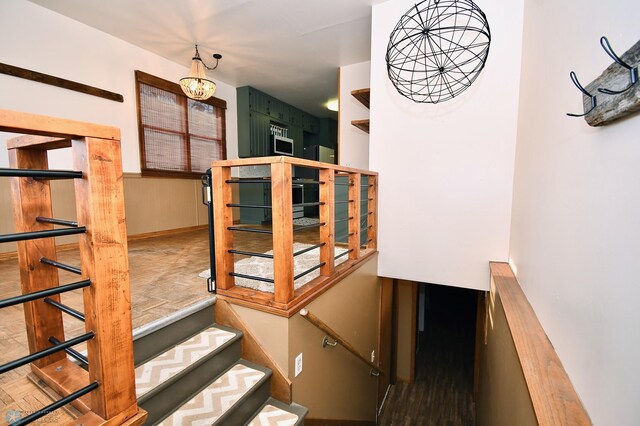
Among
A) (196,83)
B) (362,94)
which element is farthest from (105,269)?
(196,83)

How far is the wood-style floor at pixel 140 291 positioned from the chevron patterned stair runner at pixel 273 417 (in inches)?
32.2

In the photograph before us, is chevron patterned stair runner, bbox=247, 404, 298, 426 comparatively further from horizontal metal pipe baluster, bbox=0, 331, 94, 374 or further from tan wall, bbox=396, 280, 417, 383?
tan wall, bbox=396, 280, 417, 383

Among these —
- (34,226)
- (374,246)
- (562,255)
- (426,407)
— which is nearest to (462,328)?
(426,407)

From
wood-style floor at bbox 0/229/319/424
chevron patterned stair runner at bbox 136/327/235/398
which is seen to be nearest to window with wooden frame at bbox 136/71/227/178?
wood-style floor at bbox 0/229/319/424

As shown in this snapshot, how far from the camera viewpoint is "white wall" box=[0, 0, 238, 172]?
2.90 m

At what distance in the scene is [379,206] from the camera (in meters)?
3.14

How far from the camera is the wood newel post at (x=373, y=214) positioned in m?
3.02

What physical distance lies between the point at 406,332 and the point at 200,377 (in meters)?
3.76

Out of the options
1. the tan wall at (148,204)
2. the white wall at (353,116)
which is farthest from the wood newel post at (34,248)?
the white wall at (353,116)

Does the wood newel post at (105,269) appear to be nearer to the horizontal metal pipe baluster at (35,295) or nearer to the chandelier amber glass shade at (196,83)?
the horizontal metal pipe baluster at (35,295)

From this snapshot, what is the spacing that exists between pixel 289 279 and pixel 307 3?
9.40 ft

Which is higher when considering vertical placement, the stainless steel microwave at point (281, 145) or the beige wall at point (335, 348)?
the stainless steel microwave at point (281, 145)

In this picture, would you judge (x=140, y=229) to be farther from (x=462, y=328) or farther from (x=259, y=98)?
(x=462, y=328)

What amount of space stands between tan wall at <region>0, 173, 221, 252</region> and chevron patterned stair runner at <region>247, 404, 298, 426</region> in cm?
320
